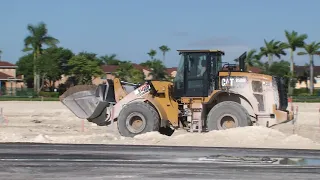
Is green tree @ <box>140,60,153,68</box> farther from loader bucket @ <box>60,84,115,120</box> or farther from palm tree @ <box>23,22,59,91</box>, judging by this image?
loader bucket @ <box>60,84,115,120</box>

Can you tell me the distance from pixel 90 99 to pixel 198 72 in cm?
399

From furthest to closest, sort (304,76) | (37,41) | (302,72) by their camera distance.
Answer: (302,72) → (304,76) → (37,41)

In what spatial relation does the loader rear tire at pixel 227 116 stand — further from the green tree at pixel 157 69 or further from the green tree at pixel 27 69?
the green tree at pixel 27 69

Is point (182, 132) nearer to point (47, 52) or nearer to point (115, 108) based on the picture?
point (115, 108)

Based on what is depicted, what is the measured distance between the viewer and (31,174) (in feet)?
38.2

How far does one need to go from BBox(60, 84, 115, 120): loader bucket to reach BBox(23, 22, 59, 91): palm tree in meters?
69.3

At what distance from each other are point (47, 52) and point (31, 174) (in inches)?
3372

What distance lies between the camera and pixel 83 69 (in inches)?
3701

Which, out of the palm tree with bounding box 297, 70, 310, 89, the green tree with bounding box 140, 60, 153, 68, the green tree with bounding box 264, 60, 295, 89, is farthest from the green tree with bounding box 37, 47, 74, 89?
the palm tree with bounding box 297, 70, 310, 89

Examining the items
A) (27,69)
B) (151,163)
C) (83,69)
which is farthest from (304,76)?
(151,163)

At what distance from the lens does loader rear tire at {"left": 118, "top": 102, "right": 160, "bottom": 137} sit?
20172 mm

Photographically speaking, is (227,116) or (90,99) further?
(90,99)

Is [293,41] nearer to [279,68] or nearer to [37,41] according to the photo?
[279,68]

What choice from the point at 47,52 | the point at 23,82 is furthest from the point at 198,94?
the point at 23,82
